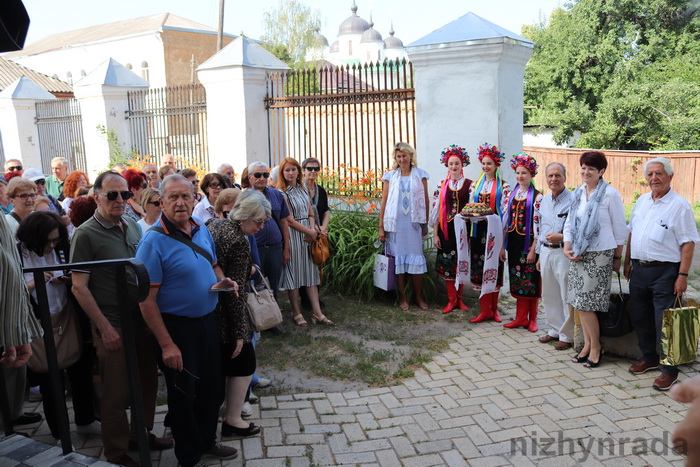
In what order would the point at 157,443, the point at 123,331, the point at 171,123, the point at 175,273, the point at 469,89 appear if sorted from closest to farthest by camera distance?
1. the point at 123,331
2. the point at 175,273
3. the point at 157,443
4. the point at 469,89
5. the point at 171,123

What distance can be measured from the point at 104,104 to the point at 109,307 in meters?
9.96

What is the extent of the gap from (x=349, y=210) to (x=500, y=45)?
284cm

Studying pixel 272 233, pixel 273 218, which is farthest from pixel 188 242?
pixel 273 218

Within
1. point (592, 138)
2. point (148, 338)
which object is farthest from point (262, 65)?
point (592, 138)

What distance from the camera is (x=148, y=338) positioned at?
3791 mm

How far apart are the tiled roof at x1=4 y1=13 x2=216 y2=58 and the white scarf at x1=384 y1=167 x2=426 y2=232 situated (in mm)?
36222

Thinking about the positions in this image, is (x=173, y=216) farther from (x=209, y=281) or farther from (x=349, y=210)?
(x=349, y=210)

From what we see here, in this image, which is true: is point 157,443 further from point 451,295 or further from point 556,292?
point 451,295

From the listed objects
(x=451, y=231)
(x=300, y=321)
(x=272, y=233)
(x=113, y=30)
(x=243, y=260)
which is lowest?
(x=300, y=321)

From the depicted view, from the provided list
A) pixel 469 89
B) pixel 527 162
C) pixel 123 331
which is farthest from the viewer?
pixel 469 89

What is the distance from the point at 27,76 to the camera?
102 ft

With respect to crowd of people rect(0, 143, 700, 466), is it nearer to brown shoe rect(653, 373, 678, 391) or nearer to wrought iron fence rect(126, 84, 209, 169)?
brown shoe rect(653, 373, 678, 391)

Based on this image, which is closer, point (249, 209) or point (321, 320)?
point (249, 209)

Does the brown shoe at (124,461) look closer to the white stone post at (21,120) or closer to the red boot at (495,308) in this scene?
the red boot at (495,308)
